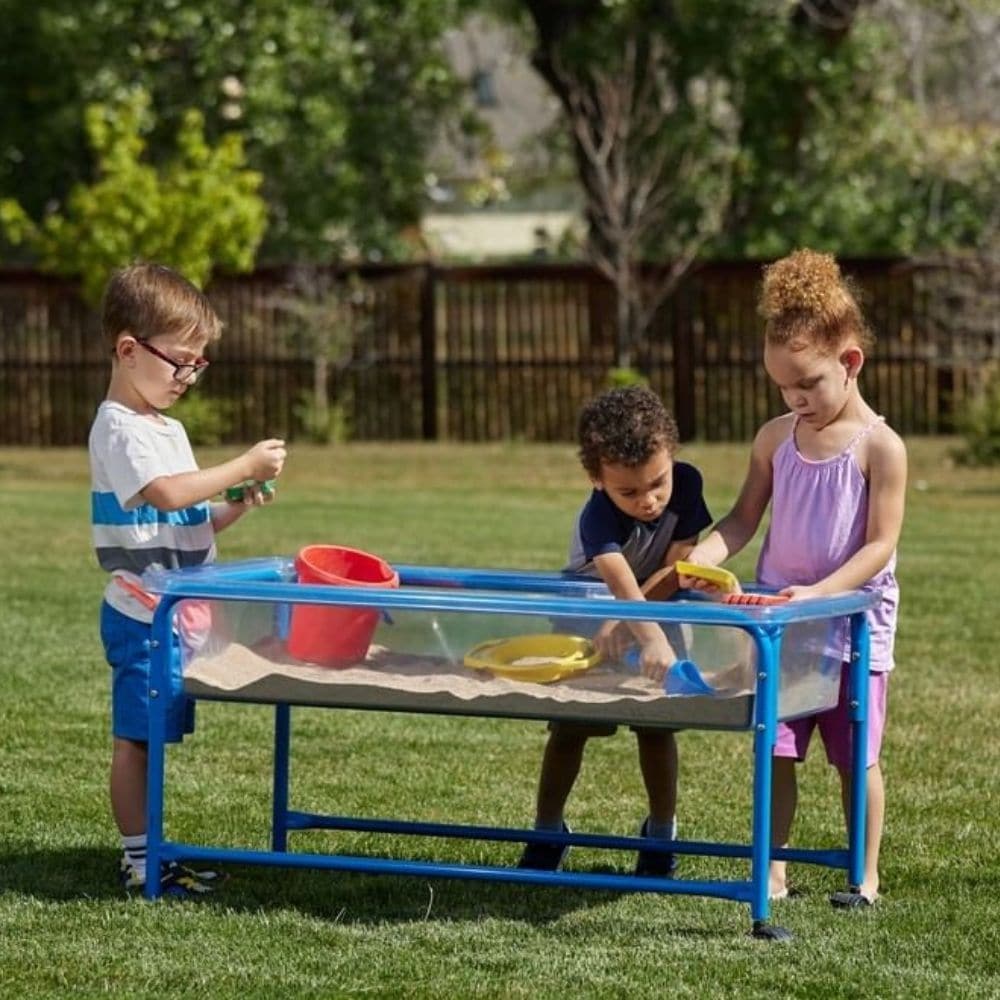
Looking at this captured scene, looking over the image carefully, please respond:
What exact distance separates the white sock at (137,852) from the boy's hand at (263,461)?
99cm

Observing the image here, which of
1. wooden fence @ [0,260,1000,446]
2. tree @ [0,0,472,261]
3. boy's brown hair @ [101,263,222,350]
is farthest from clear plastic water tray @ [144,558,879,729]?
tree @ [0,0,472,261]

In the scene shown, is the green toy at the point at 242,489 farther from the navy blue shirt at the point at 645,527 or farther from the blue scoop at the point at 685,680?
the blue scoop at the point at 685,680

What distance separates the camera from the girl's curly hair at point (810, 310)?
5.74m

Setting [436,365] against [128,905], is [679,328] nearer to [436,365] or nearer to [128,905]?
[436,365]

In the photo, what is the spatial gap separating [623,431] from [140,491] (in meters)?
1.24

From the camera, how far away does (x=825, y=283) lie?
229 inches

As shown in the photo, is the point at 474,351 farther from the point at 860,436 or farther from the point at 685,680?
the point at 685,680

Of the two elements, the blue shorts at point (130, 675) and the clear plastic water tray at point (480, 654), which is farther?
the blue shorts at point (130, 675)

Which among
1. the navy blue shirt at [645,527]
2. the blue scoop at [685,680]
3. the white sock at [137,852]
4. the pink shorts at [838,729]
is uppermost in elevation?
the navy blue shirt at [645,527]

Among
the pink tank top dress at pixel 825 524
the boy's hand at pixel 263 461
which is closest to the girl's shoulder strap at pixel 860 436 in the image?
the pink tank top dress at pixel 825 524

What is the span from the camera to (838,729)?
586 centimetres

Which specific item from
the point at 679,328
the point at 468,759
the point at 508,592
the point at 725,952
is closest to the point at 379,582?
the point at 508,592

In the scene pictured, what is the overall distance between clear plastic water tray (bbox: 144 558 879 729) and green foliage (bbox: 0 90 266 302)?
61.3 ft

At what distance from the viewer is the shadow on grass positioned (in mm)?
5746
